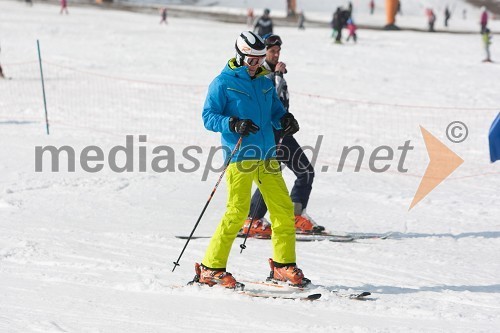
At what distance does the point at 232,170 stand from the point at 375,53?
21.6 metres

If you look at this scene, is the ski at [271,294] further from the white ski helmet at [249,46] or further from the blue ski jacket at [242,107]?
the white ski helmet at [249,46]

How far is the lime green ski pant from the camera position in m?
5.59

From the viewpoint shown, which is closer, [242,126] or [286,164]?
[242,126]

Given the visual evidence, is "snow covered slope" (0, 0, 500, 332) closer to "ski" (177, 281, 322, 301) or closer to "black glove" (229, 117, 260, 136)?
"ski" (177, 281, 322, 301)

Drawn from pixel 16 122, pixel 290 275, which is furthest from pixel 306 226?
pixel 16 122

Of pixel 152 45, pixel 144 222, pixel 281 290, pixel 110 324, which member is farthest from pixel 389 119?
pixel 152 45

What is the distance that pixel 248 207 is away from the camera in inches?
223

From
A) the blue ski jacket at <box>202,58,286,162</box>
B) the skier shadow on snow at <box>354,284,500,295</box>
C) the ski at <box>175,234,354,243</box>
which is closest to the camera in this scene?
the blue ski jacket at <box>202,58,286,162</box>

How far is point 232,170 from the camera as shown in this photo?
5605 millimetres

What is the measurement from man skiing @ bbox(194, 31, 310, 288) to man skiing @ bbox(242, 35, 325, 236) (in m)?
1.37

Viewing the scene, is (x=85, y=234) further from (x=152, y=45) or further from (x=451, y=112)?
(x=152, y=45)

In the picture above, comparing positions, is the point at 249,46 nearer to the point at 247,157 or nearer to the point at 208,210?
the point at 247,157

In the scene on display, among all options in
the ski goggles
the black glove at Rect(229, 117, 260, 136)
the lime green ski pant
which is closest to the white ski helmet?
the black glove at Rect(229, 117, 260, 136)

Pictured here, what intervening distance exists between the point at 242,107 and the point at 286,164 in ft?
6.84
